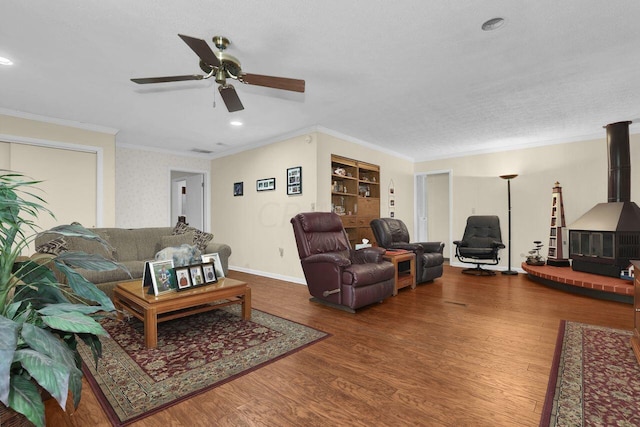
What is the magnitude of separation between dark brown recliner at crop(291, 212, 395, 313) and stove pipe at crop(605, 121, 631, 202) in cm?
351

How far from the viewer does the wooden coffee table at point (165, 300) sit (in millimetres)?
2314

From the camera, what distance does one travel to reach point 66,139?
421 cm

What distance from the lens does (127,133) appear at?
4.82m

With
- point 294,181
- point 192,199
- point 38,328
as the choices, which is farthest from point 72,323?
point 192,199

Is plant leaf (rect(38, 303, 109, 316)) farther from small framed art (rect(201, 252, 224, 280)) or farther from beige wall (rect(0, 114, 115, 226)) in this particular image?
beige wall (rect(0, 114, 115, 226))

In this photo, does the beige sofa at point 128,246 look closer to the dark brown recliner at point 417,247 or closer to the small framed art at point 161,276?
the small framed art at point 161,276

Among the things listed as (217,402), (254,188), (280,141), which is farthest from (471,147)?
(217,402)

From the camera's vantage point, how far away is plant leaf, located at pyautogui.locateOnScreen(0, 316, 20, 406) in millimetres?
666

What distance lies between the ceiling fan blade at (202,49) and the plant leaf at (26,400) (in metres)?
1.65

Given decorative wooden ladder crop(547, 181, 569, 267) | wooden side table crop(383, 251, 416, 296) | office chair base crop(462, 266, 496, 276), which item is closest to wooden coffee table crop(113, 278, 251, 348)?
wooden side table crop(383, 251, 416, 296)

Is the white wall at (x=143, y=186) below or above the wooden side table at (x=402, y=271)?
above

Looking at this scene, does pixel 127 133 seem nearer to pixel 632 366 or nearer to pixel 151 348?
pixel 151 348

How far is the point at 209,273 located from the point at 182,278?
26cm

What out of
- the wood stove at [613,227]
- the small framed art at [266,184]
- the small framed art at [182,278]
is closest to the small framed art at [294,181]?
the small framed art at [266,184]
